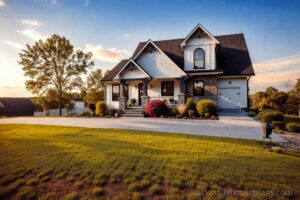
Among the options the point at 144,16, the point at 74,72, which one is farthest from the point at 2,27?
the point at 74,72

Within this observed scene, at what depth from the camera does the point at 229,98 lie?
45.3 ft

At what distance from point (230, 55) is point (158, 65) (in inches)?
339

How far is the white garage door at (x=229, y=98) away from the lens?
1365 cm

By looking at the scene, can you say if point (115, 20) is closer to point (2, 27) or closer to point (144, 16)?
point (144, 16)

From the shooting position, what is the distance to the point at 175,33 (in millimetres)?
18891

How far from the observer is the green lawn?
7.61 feet

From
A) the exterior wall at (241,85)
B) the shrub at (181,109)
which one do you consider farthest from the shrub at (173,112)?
the exterior wall at (241,85)

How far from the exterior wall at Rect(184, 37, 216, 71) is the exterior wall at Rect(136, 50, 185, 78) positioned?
1.89 meters

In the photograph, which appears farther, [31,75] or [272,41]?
[31,75]

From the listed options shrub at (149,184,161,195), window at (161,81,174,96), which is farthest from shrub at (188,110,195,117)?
shrub at (149,184,161,195)

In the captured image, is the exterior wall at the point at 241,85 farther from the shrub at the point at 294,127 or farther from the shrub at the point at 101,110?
the shrub at the point at 101,110

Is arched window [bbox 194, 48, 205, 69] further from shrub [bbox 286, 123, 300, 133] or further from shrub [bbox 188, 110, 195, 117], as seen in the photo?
shrub [bbox 286, 123, 300, 133]

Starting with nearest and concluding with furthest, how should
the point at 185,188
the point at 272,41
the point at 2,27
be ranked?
the point at 185,188 → the point at 2,27 → the point at 272,41

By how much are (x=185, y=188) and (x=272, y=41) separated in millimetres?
15310
